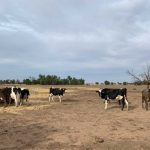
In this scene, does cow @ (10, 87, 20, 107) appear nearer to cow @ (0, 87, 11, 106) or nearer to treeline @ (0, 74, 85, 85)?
cow @ (0, 87, 11, 106)

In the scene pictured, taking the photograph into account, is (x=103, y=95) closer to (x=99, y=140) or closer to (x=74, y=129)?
(x=74, y=129)

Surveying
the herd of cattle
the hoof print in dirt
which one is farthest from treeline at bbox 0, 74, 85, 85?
the hoof print in dirt

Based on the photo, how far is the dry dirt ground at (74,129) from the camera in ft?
50.3

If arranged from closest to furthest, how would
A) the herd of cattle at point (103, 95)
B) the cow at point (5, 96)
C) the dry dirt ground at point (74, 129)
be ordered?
the dry dirt ground at point (74, 129) → the herd of cattle at point (103, 95) → the cow at point (5, 96)

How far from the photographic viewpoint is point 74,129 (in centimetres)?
1862

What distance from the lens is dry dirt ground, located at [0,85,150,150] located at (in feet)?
50.3

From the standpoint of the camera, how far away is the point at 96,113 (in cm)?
2558

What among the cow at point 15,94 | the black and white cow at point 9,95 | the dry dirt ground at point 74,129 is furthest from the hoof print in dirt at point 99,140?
the cow at point 15,94

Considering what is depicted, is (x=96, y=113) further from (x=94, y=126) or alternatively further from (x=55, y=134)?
(x=55, y=134)

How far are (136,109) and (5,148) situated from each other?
14745 millimetres

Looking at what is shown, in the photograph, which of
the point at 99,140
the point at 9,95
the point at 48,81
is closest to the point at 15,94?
the point at 9,95

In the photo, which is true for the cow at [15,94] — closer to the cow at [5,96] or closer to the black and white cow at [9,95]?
the black and white cow at [9,95]

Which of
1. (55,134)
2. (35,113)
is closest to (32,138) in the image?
(55,134)

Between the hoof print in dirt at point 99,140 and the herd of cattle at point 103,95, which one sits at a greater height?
the herd of cattle at point 103,95
